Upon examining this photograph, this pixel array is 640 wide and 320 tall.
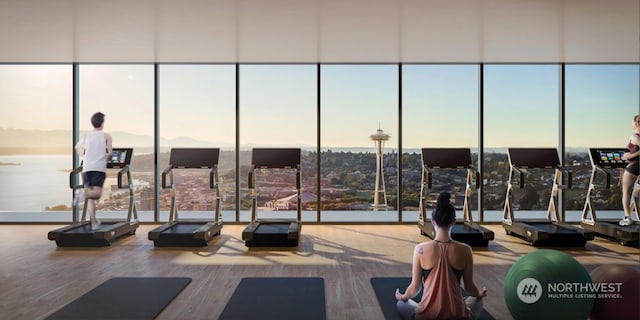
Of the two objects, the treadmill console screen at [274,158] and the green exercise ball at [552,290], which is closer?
the green exercise ball at [552,290]

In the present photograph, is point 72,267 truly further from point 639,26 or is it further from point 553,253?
point 639,26

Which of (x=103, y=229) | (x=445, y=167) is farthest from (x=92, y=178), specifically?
(x=445, y=167)

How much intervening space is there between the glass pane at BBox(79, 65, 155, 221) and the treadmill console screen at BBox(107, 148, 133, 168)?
3.70 ft

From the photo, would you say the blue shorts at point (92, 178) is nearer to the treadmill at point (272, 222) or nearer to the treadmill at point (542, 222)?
the treadmill at point (272, 222)

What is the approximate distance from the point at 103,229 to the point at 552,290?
5.28m

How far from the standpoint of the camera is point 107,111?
7.94 metres

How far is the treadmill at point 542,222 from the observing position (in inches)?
229

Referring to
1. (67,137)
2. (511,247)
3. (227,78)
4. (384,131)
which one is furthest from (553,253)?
(67,137)

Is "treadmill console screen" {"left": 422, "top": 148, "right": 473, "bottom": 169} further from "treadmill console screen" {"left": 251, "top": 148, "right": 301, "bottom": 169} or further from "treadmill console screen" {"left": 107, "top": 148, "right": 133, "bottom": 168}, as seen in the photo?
"treadmill console screen" {"left": 107, "top": 148, "right": 133, "bottom": 168}

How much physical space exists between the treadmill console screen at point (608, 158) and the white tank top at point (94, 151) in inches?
269

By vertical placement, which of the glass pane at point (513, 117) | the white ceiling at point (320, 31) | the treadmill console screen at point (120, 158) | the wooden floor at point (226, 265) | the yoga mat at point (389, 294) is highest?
the white ceiling at point (320, 31)

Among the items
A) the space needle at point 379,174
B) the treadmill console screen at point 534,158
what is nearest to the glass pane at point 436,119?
the space needle at point 379,174

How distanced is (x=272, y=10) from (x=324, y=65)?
3015mm

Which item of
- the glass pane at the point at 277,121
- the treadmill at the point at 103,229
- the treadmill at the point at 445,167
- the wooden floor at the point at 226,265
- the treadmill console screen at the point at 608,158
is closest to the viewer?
the wooden floor at the point at 226,265
